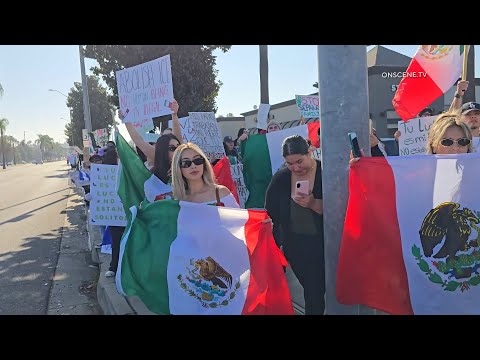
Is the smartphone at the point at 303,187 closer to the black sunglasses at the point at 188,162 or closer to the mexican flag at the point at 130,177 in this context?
the black sunglasses at the point at 188,162

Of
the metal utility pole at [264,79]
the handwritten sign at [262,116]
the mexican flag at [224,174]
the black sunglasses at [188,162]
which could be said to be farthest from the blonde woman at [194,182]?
the metal utility pole at [264,79]

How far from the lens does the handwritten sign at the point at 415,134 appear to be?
4793 mm

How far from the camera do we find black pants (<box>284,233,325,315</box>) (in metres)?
3.07

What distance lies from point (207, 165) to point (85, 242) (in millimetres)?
6325

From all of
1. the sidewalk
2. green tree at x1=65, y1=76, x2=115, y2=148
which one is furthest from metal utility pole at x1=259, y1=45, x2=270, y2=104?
green tree at x1=65, y1=76, x2=115, y2=148

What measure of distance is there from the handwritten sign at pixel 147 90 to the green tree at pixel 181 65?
7.40 meters

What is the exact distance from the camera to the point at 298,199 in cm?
292

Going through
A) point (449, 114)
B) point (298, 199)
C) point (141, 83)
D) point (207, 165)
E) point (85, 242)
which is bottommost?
point (85, 242)

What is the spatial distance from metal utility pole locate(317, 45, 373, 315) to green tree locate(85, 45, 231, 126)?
35.6ft

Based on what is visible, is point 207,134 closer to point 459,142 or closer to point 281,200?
point 281,200

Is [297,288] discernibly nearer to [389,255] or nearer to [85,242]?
[389,255]

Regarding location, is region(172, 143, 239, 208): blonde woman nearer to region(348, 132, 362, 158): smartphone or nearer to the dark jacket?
the dark jacket
